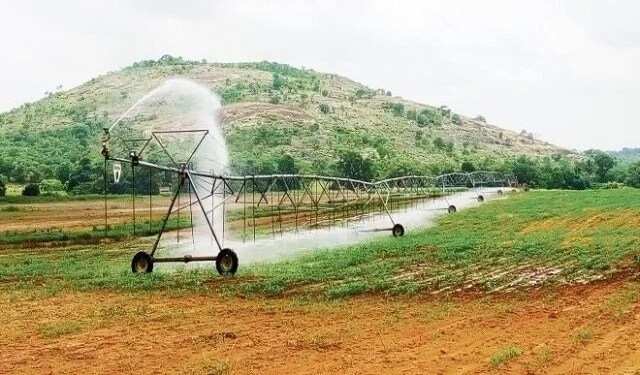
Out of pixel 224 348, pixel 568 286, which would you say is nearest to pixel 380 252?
pixel 568 286

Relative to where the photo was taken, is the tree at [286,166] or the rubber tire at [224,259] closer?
the rubber tire at [224,259]

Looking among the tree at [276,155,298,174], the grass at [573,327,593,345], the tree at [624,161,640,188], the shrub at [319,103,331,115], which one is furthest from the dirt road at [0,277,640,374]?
the shrub at [319,103,331,115]

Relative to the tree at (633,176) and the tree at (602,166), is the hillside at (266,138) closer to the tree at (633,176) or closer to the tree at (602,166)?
the tree at (602,166)

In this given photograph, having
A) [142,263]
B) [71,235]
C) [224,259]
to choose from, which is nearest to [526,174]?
[71,235]

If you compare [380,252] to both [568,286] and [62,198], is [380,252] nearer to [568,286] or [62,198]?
[568,286]

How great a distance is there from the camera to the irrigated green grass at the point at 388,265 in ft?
63.7

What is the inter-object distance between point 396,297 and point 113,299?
7.37m

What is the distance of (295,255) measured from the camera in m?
27.6

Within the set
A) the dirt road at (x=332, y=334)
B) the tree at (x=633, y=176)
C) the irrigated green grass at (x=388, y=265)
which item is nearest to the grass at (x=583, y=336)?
the dirt road at (x=332, y=334)

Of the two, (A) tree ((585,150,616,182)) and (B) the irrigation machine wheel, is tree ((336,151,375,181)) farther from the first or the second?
(B) the irrigation machine wheel

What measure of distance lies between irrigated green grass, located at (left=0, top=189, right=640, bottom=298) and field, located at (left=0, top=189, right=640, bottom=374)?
0.08m

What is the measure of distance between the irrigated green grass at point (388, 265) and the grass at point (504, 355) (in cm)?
625

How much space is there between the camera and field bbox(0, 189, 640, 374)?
11392mm

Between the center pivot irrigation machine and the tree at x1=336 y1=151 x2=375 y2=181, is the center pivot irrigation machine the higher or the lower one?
the lower one
